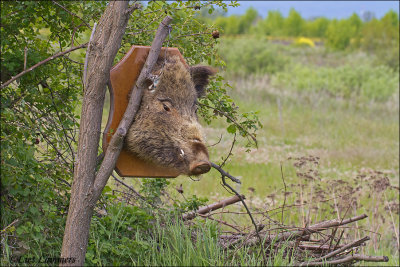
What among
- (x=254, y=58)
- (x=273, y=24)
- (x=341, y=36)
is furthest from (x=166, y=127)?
(x=273, y=24)

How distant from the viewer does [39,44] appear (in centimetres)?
459

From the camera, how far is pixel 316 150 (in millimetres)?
13422

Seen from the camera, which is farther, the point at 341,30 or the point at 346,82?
the point at 341,30

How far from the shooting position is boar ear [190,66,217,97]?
3.65m

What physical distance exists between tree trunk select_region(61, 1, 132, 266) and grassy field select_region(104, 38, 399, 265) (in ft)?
3.19

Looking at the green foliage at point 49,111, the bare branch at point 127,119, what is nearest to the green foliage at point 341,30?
the green foliage at point 49,111

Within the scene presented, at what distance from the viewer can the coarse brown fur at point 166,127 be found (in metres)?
3.13

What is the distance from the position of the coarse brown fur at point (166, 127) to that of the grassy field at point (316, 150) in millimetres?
505

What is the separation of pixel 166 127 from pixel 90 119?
0.47 meters

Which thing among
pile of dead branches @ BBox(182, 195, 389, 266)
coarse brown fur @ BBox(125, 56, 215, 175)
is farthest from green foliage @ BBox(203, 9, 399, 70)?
coarse brown fur @ BBox(125, 56, 215, 175)

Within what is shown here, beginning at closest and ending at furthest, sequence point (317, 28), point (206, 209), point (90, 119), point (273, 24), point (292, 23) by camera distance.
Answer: point (90, 119), point (206, 209), point (292, 23), point (273, 24), point (317, 28)

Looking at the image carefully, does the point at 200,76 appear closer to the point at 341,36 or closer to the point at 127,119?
the point at 127,119

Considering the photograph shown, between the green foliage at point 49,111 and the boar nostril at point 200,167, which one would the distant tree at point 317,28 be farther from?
the boar nostril at point 200,167

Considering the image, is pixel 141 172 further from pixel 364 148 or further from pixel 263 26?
pixel 263 26
